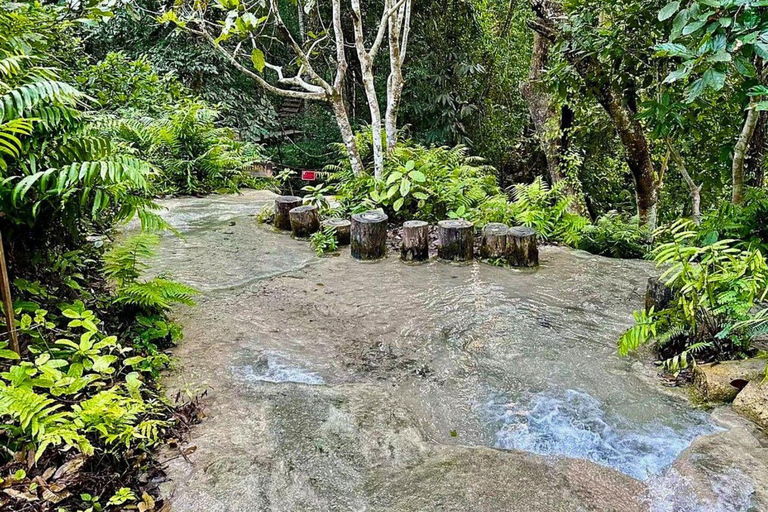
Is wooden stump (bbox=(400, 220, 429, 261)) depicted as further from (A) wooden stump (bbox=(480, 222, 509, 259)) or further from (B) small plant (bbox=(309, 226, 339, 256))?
(B) small plant (bbox=(309, 226, 339, 256))

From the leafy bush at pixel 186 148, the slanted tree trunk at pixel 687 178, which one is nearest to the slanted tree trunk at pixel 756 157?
the slanted tree trunk at pixel 687 178

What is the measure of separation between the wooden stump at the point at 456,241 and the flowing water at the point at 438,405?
529 millimetres

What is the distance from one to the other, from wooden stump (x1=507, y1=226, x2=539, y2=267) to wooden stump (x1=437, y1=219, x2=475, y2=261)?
350 mm

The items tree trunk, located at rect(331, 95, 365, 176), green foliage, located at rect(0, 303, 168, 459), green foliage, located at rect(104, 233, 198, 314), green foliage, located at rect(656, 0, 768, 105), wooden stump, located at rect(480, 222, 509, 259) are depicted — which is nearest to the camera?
green foliage, located at rect(0, 303, 168, 459)

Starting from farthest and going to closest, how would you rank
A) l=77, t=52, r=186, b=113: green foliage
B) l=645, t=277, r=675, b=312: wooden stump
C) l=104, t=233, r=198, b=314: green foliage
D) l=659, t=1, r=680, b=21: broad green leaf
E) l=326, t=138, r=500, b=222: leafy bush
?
l=77, t=52, r=186, b=113: green foliage
l=326, t=138, r=500, b=222: leafy bush
l=645, t=277, r=675, b=312: wooden stump
l=104, t=233, r=198, b=314: green foliage
l=659, t=1, r=680, b=21: broad green leaf

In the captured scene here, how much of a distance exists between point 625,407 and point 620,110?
3.82 meters

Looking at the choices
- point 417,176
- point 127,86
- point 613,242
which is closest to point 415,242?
point 417,176

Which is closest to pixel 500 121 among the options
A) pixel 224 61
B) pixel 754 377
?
pixel 224 61

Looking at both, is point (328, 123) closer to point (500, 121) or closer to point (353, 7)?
point (500, 121)

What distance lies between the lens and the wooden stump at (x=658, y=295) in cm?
319

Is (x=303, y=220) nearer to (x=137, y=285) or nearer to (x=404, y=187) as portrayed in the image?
(x=404, y=187)

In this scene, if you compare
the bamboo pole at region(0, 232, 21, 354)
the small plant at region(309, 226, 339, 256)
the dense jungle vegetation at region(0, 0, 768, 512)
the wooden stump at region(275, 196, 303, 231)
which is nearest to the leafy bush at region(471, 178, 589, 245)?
the dense jungle vegetation at region(0, 0, 768, 512)

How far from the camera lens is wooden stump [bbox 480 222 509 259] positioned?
15.8ft

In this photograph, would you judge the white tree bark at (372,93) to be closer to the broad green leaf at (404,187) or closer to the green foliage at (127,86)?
the broad green leaf at (404,187)
